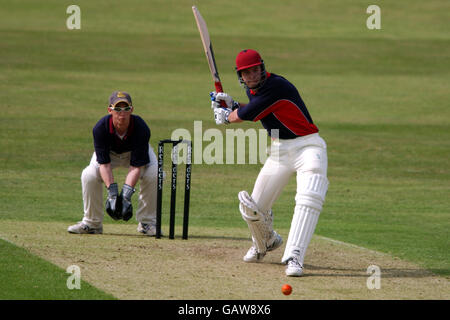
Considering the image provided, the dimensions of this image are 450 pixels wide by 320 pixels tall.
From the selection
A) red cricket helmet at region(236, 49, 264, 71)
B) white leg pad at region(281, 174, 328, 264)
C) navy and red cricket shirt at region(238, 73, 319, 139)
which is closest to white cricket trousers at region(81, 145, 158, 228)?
navy and red cricket shirt at region(238, 73, 319, 139)

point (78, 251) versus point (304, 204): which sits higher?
point (304, 204)

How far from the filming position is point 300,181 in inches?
300

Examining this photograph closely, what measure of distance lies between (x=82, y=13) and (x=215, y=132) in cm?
2180

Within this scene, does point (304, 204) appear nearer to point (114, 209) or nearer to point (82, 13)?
point (114, 209)

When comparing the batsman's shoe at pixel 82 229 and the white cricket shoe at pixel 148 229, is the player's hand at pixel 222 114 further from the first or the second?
the batsman's shoe at pixel 82 229

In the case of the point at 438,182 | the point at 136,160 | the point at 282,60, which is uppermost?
the point at 282,60

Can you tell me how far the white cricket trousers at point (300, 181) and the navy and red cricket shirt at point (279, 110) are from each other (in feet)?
0.36

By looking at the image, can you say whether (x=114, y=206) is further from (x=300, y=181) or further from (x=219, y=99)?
(x=300, y=181)

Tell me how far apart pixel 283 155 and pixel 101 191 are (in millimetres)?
2632

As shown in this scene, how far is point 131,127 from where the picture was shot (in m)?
9.16

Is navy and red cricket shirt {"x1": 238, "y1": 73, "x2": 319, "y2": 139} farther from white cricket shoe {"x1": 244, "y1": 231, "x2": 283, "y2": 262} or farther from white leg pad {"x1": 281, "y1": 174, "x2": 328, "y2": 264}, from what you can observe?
white cricket shoe {"x1": 244, "y1": 231, "x2": 283, "y2": 262}
